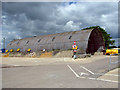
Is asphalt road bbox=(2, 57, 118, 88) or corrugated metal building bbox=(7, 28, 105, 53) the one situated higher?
corrugated metal building bbox=(7, 28, 105, 53)

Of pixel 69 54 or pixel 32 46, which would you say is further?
pixel 32 46

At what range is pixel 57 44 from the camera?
131 feet

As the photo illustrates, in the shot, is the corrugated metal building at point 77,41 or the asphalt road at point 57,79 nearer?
the asphalt road at point 57,79

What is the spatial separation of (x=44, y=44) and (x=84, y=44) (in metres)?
16.7

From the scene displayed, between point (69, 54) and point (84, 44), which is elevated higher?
point (84, 44)

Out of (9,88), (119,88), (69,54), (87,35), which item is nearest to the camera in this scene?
(119,88)

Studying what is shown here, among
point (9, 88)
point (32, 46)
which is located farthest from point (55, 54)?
point (9, 88)

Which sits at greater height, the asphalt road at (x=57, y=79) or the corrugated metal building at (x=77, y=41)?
the corrugated metal building at (x=77, y=41)

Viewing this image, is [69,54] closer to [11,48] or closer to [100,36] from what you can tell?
[100,36]

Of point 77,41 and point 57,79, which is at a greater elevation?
point 77,41

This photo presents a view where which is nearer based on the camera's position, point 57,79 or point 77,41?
point 57,79

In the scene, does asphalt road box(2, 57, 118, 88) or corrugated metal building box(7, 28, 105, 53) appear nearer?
asphalt road box(2, 57, 118, 88)

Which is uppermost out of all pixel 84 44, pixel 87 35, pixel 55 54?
pixel 87 35

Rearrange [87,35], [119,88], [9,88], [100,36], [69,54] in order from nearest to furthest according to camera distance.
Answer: [119,88] → [9,88] → [69,54] → [87,35] → [100,36]
